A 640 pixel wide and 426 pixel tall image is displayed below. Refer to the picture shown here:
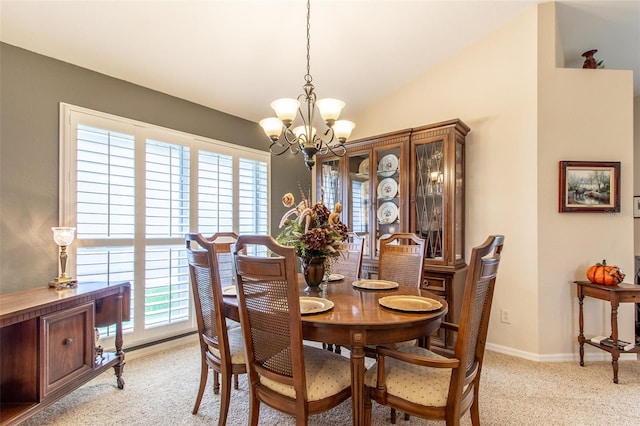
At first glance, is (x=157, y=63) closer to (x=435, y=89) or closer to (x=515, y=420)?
(x=435, y=89)

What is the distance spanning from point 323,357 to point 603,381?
2350 millimetres

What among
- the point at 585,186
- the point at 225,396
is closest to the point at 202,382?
the point at 225,396

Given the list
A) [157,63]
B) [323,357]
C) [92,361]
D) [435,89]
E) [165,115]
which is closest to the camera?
[323,357]

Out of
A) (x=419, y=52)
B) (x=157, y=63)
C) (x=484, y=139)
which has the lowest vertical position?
(x=484, y=139)

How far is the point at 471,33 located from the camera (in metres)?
3.20

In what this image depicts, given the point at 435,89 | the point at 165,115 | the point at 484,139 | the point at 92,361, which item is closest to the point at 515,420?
the point at 484,139

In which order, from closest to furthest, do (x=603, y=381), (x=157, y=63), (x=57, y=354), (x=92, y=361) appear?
(x=57, y=354) < (x=92, y=361) < (x=603, y=381) < (x=157, y=63)

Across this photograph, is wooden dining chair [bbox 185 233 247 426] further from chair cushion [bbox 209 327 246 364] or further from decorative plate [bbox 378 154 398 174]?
decorative plate [bbox 378 154 398 174]

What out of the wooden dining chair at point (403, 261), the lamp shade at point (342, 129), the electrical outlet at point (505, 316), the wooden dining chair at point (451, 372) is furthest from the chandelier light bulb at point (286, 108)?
the electrical outlet at point (505, 316)

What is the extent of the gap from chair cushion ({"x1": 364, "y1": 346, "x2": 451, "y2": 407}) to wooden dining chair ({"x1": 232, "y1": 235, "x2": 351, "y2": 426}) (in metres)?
0.20

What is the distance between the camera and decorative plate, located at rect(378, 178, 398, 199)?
3.54m

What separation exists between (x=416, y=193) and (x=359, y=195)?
2.40ft

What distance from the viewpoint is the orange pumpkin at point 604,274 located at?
8.63 ft

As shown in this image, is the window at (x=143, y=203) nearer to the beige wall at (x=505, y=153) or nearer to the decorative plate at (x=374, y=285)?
the decorative plate at (x=374, y=285)
